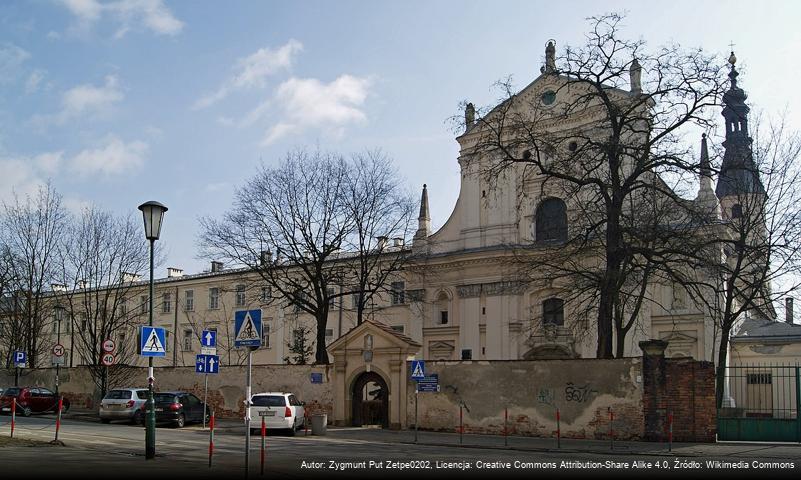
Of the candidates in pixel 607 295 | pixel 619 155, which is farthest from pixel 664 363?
pixel 619 155

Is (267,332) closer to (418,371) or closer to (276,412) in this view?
(276,412)

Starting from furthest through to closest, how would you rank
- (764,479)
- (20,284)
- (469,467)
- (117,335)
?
1. (117,335)
2. (20,284)
3. (469,467)
4. (764,479)

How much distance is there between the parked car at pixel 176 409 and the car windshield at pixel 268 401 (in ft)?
12.9

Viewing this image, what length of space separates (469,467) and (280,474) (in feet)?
12.3

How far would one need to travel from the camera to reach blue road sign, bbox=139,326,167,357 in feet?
55.8

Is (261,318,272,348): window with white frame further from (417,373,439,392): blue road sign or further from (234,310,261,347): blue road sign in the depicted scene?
(234,310,261,347): blue road sign

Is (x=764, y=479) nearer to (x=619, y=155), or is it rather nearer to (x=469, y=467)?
(x=469, y=467)

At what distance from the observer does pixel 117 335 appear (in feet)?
208

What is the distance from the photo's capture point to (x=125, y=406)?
30641 millimetres

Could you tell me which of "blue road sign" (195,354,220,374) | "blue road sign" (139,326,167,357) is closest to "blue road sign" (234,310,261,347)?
"blue road sign" (139,326,167,357)

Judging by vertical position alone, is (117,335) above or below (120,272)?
below

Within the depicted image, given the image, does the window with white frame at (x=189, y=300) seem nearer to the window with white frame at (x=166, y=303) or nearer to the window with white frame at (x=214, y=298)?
the window with white frame at (x=166, y=303)

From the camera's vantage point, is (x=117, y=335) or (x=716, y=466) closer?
(x=716, y=466)

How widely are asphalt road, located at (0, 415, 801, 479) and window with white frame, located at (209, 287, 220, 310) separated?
3832cm
